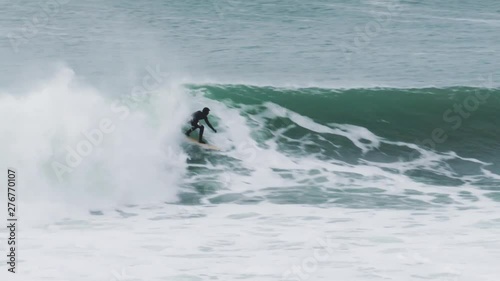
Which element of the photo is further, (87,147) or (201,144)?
(201,144)

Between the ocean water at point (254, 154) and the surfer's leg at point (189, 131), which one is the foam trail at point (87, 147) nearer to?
the ocean water at point (254, 154)

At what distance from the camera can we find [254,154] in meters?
24.6

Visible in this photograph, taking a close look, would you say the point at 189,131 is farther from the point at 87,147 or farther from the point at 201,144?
the point at 87,147

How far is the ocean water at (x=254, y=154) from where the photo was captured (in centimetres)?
1650

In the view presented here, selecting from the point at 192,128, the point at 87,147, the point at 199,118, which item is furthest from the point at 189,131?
the point at 87,147

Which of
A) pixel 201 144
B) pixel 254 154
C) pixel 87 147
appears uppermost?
pixel 201 144

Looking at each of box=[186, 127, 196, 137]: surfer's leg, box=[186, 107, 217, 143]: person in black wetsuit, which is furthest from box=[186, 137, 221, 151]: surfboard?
box=[186, 107, 217, 143]: person in black wetsuit

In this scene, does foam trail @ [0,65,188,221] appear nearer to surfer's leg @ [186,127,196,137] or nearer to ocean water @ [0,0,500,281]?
ocean water @ [0,0,500,281]

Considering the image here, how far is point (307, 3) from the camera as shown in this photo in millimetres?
48156

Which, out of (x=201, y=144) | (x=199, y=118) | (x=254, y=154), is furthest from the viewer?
(x=254, y=154)

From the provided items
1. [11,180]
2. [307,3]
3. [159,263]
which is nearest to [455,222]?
[159,263]

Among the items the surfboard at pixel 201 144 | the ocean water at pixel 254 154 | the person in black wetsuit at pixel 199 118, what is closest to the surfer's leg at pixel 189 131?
the person in black wetsuit at pixel 199 118

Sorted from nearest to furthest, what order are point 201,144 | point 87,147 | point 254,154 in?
point 87,147 → point 201,144 → point 254,154

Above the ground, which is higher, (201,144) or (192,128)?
(192,128)
